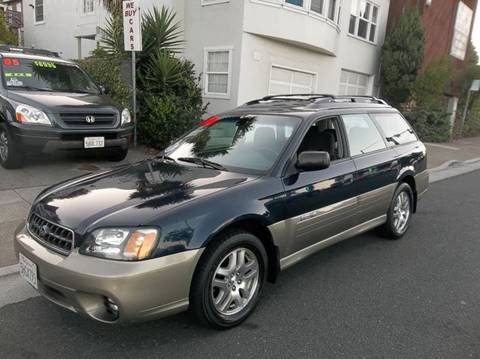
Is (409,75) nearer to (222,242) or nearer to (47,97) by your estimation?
(47,97)

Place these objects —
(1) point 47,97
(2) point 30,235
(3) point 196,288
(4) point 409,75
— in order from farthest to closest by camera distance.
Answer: (4) point 409,75 < (1) point 47,97 < (2) point 30,235 < (3) point 196,288

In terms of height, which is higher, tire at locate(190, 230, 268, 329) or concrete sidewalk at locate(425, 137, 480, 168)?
tire at locate(190, 230, 268, 329)

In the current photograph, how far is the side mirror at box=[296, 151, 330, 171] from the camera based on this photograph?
3279 mm

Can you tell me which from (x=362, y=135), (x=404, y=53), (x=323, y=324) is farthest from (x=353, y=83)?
(x=323, y=324)

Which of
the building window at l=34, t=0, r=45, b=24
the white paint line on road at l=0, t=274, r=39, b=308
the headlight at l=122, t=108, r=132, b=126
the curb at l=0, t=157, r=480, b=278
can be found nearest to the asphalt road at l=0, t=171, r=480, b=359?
the white paint line on road at l=0, t=274, r=39, b=308

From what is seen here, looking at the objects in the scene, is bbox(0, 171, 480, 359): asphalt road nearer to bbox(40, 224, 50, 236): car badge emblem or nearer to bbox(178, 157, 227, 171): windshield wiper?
bbox(40, 224, 50, 236): car badge emblem

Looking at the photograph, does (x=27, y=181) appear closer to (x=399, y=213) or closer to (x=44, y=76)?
(x=44, y=76)

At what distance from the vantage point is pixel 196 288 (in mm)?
2680

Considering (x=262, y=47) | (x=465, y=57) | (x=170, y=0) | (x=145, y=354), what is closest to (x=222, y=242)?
(x=145, y=354)

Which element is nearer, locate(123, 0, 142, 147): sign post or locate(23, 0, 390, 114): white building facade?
locate(123, 0, 142, 147): sign post

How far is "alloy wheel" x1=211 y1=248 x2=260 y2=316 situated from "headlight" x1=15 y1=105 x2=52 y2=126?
436 centimetres

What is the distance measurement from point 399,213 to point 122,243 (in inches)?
141

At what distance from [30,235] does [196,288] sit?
4.05 ft

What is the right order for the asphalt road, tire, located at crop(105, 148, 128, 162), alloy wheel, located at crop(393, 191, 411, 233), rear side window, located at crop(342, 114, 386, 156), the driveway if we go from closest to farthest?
1. the asphalt road
2. rear side window, located at crop(342, 114, 386, 156)
3. the driveway
4. alloy wheel, located at crop(393, 191, 411, 233)
5. tire, located at crop(105, 148, 128, 162)
